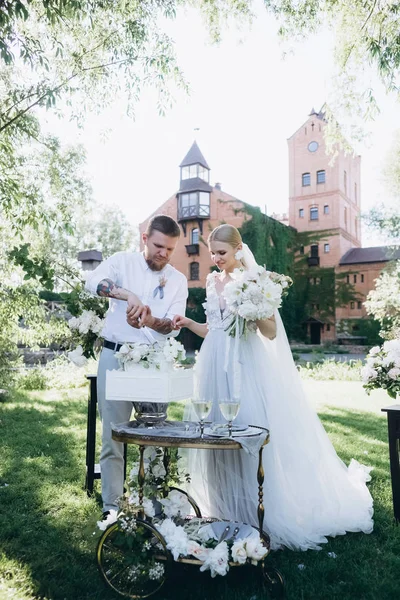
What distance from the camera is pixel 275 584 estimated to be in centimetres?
276

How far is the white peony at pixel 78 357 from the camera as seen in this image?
3.72m

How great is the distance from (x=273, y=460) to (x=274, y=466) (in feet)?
0.13

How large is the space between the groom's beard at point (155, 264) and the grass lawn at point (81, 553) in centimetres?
180

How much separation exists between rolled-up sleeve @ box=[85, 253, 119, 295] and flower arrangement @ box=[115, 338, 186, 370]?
793mm

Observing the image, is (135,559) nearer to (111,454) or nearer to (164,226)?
(111,454)

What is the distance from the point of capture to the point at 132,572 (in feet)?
8.88

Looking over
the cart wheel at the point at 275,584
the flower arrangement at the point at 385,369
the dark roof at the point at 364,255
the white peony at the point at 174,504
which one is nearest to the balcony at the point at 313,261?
the dark roof at the point at 364,255

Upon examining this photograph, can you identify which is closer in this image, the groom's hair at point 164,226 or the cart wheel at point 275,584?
the cart wheel at point 275,584

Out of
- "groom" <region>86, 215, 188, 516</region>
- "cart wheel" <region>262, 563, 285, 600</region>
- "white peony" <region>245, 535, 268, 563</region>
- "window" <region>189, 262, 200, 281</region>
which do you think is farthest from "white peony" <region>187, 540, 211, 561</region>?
"window" <region>189, 262, 200, 281</region>

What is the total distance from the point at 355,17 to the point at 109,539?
20.8 ft

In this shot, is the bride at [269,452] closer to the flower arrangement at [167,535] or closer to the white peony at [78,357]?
the flower arrangement at [167,535]

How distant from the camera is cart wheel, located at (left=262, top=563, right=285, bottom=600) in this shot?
2.75 metres

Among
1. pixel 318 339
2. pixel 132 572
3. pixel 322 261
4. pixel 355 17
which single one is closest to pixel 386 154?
pixel 322 261

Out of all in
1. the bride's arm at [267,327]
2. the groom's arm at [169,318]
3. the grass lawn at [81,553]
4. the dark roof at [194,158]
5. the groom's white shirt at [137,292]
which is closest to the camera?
the grass lawn at [81,553]
